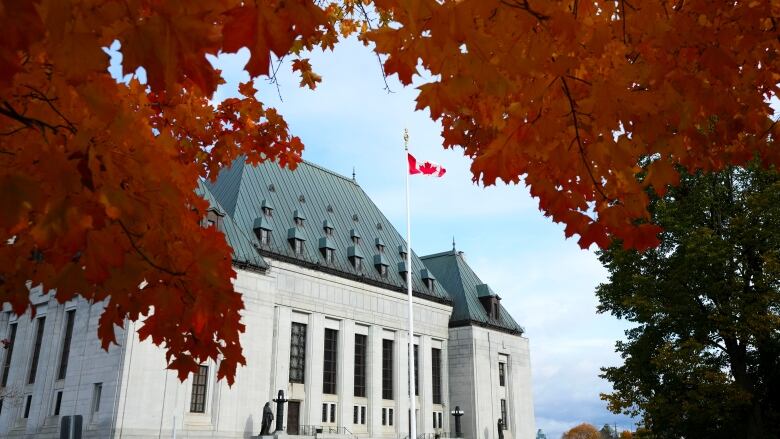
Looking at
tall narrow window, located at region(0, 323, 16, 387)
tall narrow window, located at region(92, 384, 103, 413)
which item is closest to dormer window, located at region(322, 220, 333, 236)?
tall narrow window, located at region(92, 384, 103, 413)

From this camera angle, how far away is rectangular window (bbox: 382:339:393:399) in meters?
46.8

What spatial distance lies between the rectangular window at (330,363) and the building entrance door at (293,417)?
269cm

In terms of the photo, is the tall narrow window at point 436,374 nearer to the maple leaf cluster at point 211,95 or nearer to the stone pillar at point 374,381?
the stone pillar at point 374,381

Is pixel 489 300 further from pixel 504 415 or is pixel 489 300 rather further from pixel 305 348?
pixel 305 348

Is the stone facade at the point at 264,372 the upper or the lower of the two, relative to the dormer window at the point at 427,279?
lower

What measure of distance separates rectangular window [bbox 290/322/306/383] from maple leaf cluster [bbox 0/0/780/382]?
36647mm

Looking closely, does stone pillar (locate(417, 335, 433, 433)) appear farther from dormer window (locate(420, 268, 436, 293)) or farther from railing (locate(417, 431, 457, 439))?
dormer window (locate(420, 268, 436, 293))

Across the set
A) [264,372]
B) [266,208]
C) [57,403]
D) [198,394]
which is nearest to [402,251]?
[266,208]

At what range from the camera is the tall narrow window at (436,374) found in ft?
171

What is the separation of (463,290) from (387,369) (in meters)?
13.9

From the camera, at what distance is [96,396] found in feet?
108

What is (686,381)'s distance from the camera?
19.1 meters

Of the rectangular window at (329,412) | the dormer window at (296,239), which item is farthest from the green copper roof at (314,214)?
the rectangular window at (329,412)

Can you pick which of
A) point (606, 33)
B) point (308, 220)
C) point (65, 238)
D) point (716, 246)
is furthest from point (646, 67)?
point (308, 220)
